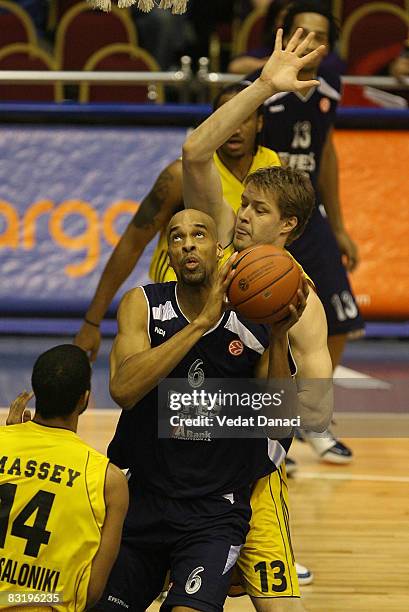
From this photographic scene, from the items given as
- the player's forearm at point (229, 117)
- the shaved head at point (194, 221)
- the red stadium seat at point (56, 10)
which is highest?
the player's forearm at point (229, 117)

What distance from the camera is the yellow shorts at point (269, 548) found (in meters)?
4.19

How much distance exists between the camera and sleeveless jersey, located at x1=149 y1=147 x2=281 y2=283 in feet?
17.5

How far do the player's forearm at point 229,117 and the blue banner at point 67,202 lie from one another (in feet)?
18.2

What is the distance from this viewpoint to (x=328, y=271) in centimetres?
664

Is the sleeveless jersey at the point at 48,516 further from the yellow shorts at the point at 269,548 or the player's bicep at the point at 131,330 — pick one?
the yellow shorts at the point at 269,548

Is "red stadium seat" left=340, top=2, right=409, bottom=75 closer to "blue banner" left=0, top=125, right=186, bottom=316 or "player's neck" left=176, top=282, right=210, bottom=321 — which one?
"blue banner" left=0, top=125, right=186, bottom=316

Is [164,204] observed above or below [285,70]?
below

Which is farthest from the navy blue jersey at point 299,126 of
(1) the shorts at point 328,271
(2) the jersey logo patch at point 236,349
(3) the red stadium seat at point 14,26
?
(3) the red stadium seat at point 14,26

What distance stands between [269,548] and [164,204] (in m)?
1.78

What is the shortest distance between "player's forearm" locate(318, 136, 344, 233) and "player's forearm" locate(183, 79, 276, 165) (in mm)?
2554

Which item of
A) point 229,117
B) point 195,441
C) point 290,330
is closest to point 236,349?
point 290,330

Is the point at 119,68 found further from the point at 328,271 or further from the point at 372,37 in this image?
the point at 328,271

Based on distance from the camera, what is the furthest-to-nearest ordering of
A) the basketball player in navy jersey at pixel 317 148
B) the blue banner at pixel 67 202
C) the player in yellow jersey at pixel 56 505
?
the blue banner at pixel 67 202 → the basketball player in navy jersey at pixel 317 148 → the player in yellow jersey at pixel 56 505

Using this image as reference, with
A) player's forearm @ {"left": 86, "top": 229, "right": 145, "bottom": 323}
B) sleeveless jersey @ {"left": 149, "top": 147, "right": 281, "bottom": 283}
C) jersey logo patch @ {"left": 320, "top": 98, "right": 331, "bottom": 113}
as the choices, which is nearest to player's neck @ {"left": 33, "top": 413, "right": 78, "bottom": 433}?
sleeveless jersey @ {"left": 149, "top": 147, "right": 281, "bottom": 283}
